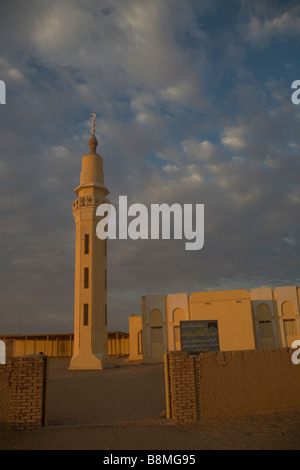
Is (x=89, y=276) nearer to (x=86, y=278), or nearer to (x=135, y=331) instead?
(x=86, y=278)

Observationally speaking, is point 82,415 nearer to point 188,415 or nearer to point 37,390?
point 37,390

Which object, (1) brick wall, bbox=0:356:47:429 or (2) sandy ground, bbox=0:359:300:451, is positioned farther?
(1) brick wall, bbox=0:356:47:429

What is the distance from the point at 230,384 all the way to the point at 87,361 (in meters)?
19.2

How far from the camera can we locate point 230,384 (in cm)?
994

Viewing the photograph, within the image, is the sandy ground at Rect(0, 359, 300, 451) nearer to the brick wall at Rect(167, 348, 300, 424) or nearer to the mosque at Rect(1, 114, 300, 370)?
the brick wall at Rect(167, 348, 300, 424)

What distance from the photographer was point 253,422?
930 cm

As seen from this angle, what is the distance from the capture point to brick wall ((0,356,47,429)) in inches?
362

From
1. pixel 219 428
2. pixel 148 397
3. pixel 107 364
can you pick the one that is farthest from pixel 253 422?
pixel 107 364

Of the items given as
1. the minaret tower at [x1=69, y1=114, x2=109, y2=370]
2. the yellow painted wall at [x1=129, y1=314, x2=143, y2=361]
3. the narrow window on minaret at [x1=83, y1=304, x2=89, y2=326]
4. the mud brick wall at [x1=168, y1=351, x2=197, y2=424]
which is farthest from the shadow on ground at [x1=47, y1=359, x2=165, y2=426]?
the yellow painted wall at [x1=129, y1=314, x2=143, y2=361]

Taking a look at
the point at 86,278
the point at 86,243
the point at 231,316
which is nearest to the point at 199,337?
the point at 86,278

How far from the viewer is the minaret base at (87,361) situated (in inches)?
1061

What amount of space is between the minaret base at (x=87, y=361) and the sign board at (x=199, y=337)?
55.4 ft

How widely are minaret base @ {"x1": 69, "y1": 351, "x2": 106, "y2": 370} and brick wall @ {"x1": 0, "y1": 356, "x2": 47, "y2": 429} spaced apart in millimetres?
18276
